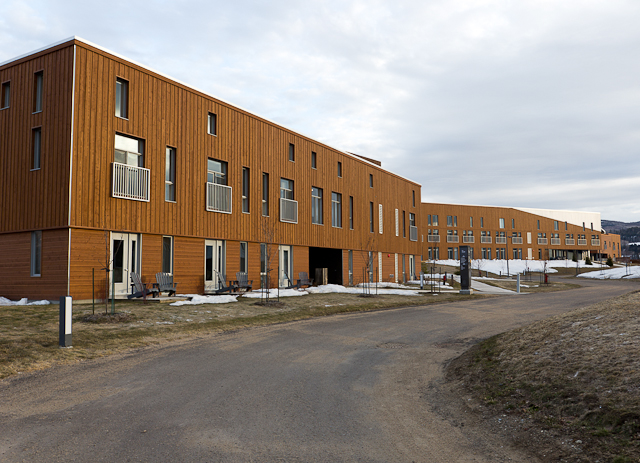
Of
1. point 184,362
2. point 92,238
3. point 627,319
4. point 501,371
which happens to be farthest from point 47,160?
point 627,319

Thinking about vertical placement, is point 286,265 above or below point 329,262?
below

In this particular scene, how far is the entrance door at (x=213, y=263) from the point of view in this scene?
2255 centimetres

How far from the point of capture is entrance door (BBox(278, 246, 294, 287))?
27.5 m

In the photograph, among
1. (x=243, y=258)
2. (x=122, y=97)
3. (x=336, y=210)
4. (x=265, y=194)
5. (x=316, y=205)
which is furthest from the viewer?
(x=336, y=210)

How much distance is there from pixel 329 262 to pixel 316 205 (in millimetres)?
5145

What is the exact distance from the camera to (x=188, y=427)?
555cm

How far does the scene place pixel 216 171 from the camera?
23594 mm

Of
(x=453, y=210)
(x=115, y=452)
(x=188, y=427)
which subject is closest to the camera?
(x=115, y=452)

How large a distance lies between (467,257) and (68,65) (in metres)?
23.2

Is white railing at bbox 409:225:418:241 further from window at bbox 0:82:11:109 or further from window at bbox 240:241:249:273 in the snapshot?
window at bbox 0:82:11:109

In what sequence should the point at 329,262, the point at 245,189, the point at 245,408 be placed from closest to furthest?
the point at 245,408, the point at 245,189, the point at 329,262

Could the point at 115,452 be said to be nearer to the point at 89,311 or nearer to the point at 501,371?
the point at 501,371

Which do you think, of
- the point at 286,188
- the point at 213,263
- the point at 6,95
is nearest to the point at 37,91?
the point at 6,95

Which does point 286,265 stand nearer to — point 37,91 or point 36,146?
point 36,146
